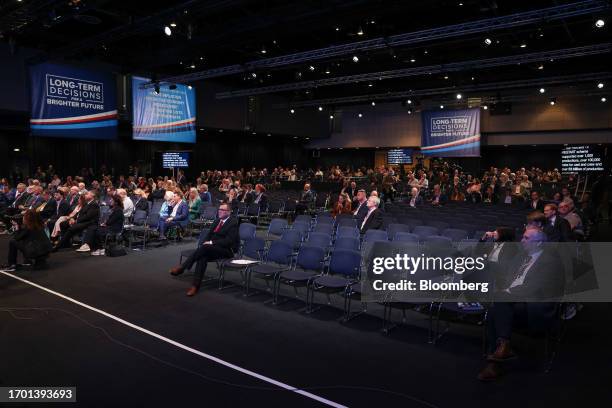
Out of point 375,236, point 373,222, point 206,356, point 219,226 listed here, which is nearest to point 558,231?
point 375,236

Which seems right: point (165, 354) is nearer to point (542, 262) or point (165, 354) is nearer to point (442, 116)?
point (542, 262)

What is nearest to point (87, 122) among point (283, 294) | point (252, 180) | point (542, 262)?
point (252, 180)

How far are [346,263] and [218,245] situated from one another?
6.83ft

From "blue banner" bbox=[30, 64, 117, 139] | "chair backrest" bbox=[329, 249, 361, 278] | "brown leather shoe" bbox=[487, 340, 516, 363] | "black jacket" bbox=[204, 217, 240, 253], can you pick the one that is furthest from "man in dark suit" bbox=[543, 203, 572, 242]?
"blue banner" bbox=[30, 64, 117, 139]

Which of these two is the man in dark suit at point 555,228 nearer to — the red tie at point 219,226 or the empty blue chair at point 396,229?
the empty blue chair at point 396,229

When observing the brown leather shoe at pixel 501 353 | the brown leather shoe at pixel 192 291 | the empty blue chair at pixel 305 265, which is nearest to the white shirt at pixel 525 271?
the brown leather shoe at pixel 501 353

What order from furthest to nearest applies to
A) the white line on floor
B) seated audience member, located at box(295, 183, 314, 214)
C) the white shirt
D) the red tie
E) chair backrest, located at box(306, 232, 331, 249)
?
seated audience member, located at box(295, 183, 314, 214) < the red tie < chair backrest, located at box(306, 232, 331, 249) < the white shirt < the white line on floor

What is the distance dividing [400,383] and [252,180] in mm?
17497

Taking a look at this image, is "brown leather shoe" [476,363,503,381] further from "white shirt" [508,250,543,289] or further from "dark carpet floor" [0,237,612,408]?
"white shirt" [508,250,543,289]

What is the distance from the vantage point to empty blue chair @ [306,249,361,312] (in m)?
5.27

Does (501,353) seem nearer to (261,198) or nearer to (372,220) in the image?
(372,220)

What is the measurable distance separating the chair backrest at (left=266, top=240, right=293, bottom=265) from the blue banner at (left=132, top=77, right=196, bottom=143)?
11.8m

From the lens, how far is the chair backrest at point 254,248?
21.6ft

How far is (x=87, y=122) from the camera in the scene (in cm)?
1545
